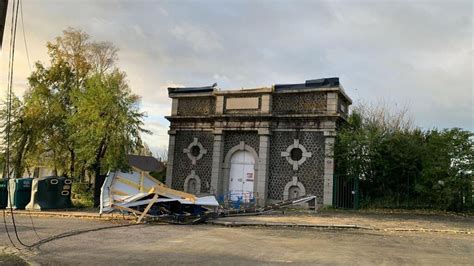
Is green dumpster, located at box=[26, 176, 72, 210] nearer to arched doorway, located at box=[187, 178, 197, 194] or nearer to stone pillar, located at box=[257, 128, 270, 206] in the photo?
arched doorway, located at box=[187, 178, 197, 194]

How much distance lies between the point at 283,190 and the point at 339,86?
5.78 meters

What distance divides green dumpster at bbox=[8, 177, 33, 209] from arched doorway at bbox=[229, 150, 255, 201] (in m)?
9.58

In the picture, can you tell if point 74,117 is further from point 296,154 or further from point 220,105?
point 296,154

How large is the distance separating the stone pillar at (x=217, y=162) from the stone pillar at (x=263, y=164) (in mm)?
2211

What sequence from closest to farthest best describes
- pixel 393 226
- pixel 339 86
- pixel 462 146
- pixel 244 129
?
pixel 393 226, pixel 462 146, pixel 339 86, pixel 244 129

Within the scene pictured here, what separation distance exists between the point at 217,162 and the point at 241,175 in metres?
1.45

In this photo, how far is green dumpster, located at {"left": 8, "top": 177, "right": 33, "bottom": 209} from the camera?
18.5m

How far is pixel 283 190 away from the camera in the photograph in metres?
21.4

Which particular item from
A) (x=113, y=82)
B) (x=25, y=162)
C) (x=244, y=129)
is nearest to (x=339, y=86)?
(x=244, y=129)

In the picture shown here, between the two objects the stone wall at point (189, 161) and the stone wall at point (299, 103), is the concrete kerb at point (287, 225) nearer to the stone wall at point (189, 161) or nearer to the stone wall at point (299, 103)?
the stone wall at point (299, 103)

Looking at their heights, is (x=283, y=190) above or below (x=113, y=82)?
below

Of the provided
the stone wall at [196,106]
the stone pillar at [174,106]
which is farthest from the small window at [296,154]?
the stone pillar at [174,106]

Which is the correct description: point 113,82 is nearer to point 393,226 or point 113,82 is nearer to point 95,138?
point 95,138

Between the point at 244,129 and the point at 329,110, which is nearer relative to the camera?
the point at 329,110
